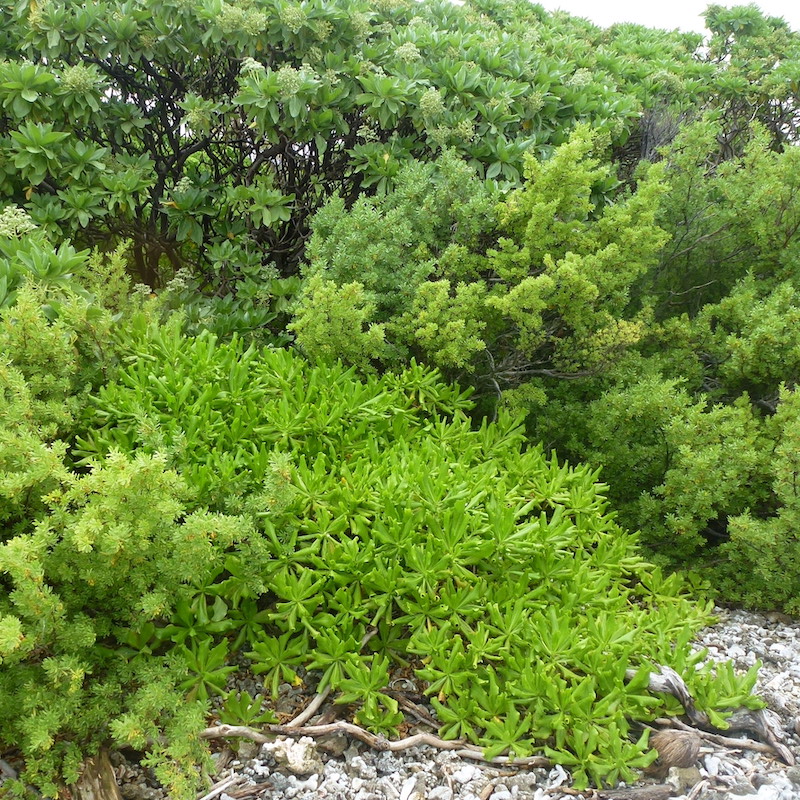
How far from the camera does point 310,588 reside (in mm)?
2773

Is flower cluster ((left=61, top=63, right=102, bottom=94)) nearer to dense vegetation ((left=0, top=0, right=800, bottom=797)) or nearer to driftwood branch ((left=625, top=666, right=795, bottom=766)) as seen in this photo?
dense vegetation ((left=0, top=0, right=800, bottom=797))

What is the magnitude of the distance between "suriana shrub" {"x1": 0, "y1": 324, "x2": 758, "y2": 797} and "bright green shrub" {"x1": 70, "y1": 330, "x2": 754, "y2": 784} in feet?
0.04

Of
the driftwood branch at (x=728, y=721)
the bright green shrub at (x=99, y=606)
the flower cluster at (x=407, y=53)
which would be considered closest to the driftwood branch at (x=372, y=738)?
the bright green shrub at (x=99, y=606)

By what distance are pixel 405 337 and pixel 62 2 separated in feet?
10.4

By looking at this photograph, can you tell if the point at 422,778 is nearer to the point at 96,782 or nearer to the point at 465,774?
the point at 465,774

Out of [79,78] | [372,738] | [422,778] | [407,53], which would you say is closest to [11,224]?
[79,78]

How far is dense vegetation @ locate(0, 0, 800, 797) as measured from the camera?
254 cm

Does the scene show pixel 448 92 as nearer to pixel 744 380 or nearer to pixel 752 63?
pixel 744 380

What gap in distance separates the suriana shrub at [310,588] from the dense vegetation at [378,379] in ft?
0.06

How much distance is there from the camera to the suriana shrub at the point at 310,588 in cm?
232

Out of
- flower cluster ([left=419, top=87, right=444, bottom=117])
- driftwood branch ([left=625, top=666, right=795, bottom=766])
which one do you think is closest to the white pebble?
driftwood branch ([left=625, top=666, right=795, bottom=766])

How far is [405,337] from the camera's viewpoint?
4445mm

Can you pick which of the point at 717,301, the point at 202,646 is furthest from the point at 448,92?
the point at 202,646

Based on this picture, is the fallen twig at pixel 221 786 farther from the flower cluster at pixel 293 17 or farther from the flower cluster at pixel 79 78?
the flower cluster at pixel 293 17
